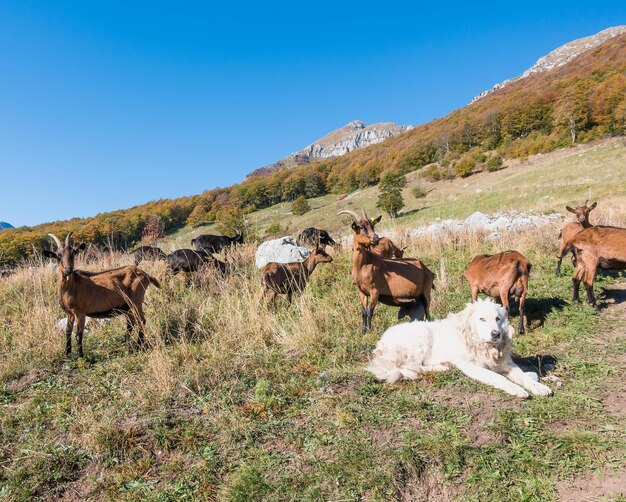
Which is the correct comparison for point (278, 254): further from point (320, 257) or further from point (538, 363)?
point (538, 363)

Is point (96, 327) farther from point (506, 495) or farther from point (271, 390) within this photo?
point (506, 495)

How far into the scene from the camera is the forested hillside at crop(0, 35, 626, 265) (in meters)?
42.6

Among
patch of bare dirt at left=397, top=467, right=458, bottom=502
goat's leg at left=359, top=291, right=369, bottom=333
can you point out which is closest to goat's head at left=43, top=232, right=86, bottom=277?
goat's leg at left=359, top=291, right=369, bottom=333

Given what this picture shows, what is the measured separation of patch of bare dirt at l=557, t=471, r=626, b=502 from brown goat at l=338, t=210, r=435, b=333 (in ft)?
11.0

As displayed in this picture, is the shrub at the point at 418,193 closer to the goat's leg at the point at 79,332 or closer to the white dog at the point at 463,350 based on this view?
the white dog at the point at 463,350

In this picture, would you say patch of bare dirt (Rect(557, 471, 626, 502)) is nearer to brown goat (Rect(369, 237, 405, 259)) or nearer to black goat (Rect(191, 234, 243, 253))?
brown goat (Rect(369, 237, 405, 259))

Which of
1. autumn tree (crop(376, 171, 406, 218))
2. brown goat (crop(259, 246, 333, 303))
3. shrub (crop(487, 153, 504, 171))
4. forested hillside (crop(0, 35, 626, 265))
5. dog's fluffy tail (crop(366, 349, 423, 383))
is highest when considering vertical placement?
forested hillside (crop(0, 35, 626, 265))

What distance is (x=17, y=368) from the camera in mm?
5176

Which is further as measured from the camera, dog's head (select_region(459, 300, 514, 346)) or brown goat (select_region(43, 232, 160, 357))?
brown goat (select_region(43, 232, 160, 357))

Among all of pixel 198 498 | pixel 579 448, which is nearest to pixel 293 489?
pixel 198 498

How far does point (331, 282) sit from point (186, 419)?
5.84 meters

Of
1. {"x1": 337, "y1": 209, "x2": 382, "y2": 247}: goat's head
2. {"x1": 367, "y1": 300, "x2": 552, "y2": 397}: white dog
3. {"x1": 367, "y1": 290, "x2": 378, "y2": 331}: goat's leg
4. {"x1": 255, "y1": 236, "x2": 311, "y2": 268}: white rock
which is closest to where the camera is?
{"x1": 367, "y1": 300, "x2": 552, "y2": 397}: white dog

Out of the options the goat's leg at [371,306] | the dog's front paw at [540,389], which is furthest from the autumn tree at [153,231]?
the dog's front paw at [540,389]

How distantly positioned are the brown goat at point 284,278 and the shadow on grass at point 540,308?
3.87 meters
